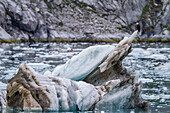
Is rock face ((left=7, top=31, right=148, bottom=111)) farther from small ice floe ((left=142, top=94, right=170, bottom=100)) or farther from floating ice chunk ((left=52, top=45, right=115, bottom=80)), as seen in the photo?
small ice floe ((left=142, top=94, right=170, bottom=100))

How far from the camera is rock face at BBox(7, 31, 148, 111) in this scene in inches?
389

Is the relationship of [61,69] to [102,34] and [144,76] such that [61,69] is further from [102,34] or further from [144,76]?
[102,34]

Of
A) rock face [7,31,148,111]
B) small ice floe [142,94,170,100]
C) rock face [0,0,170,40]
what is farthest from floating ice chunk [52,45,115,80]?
rock face [0,0,170,40]

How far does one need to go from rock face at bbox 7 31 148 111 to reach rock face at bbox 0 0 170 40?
6710cm

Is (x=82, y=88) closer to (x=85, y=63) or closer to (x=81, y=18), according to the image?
(x=85, y=63)

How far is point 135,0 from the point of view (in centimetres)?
11450

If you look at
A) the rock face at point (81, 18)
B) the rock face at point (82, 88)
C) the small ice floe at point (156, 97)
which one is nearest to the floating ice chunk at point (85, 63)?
the rock face at point (82, 88)

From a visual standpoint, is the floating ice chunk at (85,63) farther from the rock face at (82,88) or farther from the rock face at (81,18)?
the rock face at (81,18)

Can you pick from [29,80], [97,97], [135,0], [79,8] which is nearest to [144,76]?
[97,97]

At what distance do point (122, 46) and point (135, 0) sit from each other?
104989mm

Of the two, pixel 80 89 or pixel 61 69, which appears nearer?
pixel 80 89

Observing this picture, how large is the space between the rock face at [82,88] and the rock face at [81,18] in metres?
67.1

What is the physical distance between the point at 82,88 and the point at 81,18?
307ft

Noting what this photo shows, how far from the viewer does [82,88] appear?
34.7 ft
